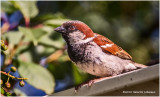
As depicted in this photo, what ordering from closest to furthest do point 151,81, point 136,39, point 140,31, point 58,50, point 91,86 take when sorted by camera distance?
point 151,81 < point 91,86 < point 58,50 < point 136,39 < point 140,31

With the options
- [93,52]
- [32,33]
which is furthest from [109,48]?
[32,33]

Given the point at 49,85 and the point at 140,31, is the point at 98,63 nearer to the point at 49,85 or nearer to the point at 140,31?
the point at 49,85

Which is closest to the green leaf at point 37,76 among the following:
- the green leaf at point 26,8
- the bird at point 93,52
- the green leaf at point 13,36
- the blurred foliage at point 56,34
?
the blurred foliage at point 56,34

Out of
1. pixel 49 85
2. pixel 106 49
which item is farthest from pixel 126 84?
pixel 49 85

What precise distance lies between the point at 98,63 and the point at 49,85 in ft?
2.10

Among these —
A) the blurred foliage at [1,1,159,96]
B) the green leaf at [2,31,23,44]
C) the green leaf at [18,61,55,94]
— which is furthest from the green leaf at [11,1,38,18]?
the green leaf at [18,61,55,94]

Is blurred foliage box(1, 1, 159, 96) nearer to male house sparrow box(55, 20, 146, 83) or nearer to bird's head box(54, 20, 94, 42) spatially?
male house sparrow box(55, 20, 146, 83)

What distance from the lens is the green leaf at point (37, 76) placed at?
57.2 inches

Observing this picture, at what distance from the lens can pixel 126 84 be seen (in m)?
0.86

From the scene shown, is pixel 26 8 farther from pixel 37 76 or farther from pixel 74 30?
pixel 74 30

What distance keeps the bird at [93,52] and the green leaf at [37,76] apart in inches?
20.7

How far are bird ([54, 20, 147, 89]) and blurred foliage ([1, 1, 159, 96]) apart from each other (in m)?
0.09

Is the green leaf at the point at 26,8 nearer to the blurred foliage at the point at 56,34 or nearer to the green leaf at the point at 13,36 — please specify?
the blurred foliage at the point at 56,34

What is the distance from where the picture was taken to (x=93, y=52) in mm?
980
